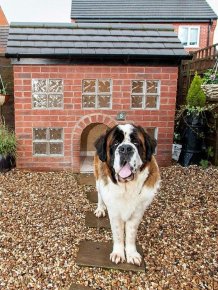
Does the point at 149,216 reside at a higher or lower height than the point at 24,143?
lower

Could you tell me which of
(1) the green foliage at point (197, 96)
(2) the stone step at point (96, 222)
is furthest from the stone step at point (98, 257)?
(1) the green foliage at point (197, 96)

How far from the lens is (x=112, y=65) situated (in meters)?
5.44

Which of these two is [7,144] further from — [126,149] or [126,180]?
[126,149]

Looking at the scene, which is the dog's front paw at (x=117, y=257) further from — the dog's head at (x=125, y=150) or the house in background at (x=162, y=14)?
the house in background at (x=162, y=14)

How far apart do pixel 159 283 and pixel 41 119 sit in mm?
3904

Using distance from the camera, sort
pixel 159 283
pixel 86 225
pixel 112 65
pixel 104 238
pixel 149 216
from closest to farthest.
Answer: pixel 159 283 → pixel 104 238 → pixel 86 225 → pixel 149 216 → pixel 112 65

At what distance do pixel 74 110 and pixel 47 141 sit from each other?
82 cm

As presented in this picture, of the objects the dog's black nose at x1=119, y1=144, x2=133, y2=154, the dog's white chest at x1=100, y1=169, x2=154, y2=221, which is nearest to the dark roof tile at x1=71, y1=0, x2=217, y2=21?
the dog's white chest at x1=100, y1=169, x2=154, y2=221

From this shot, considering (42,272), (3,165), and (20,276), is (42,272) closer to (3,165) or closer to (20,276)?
(20,276)

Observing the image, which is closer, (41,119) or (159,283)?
(159,283)

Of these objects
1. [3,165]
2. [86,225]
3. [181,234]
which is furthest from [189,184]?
[3,165]

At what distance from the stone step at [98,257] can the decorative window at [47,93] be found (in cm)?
319

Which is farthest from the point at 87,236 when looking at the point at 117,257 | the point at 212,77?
the point at 212,77

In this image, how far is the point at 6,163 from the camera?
5.50 meters
